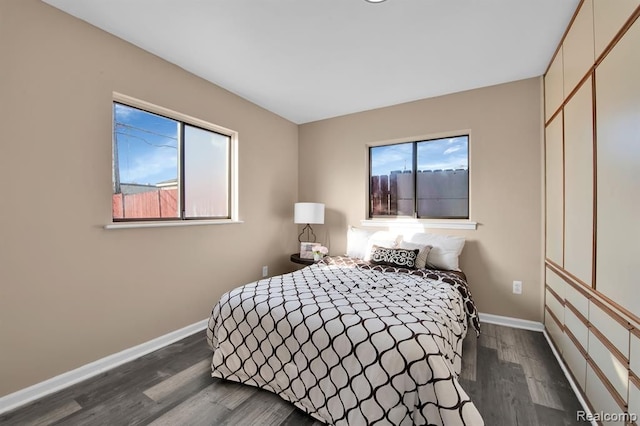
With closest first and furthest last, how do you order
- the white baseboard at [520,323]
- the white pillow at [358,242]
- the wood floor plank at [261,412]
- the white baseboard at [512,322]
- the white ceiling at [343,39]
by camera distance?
the wood floor plank at [261,412] < the white ceiling at [343,39] < the white baseboard at [520,323] < the white baseboard at [512,322] < the white pillow at [358,242]

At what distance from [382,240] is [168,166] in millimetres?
2326

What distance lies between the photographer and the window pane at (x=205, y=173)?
9.29 ft

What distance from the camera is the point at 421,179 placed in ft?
11.2

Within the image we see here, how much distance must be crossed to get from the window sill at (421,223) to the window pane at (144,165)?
2262 millimetres

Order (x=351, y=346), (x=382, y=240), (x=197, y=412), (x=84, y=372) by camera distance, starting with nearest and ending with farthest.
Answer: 1. (x=351, y=346)
2. (x=197, y=412)
3. (x=84, y=372)
4. (x=382, y=240)

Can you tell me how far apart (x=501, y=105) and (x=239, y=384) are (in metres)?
3.45

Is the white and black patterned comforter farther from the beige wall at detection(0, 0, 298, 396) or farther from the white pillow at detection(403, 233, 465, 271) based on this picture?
the beige wall at detection(0, 0, 298, 396)

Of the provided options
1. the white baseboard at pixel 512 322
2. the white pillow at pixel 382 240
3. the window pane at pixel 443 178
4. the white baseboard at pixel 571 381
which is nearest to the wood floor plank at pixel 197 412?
the white pillow at pixel 382 240

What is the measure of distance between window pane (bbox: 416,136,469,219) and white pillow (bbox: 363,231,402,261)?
49cm

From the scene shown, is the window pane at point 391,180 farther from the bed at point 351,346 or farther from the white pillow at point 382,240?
the bed at point 351,346

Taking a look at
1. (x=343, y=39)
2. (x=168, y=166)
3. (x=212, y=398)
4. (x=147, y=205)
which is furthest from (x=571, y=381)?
(x=168, y=166)

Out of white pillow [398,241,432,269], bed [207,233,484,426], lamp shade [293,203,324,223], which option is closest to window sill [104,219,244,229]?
lamp shade [293,203,324,223]

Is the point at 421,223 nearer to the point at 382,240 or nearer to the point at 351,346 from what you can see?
the point at 382,240

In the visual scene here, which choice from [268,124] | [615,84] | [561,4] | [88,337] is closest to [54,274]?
[88,337]
